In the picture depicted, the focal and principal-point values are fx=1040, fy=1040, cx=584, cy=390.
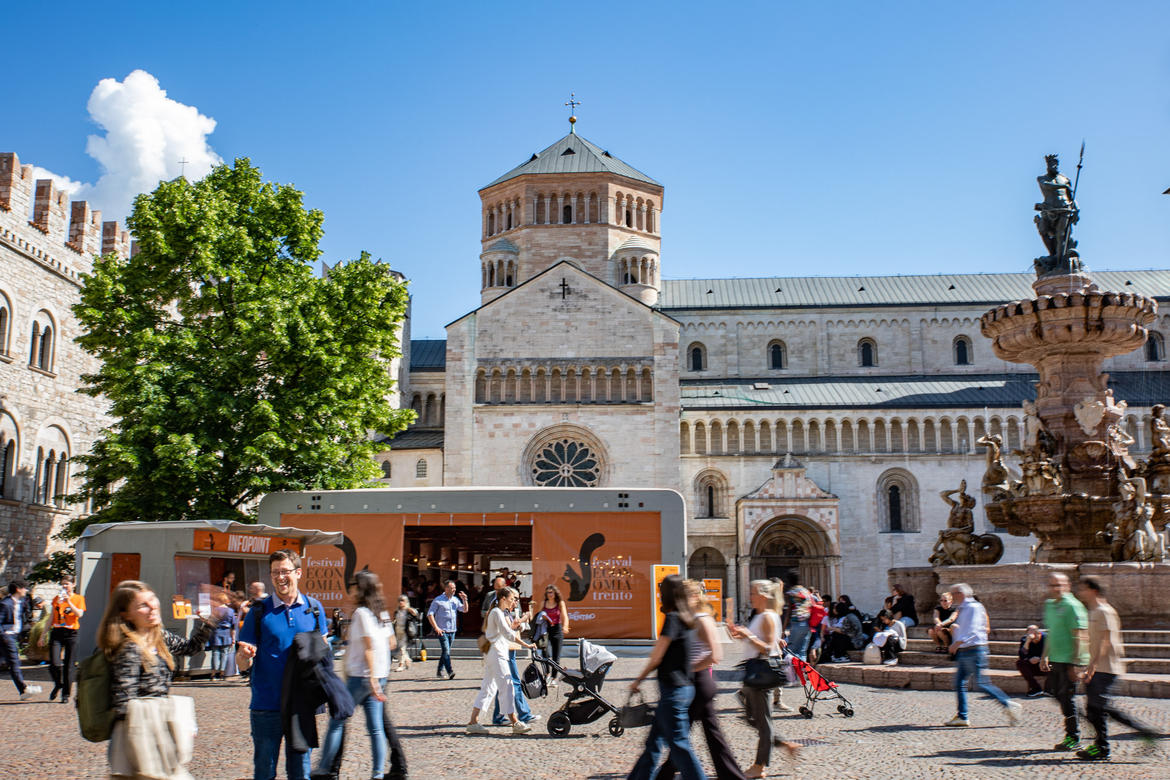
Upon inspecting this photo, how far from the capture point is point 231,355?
72.4 ft

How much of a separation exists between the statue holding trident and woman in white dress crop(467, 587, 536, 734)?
1240 centimetres

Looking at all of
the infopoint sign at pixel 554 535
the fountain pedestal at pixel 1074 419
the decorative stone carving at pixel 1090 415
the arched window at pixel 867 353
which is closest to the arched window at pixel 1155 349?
the arched window at pixel 867 353

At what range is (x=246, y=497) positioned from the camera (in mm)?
23141

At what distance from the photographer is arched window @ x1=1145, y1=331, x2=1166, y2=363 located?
50.5 metres

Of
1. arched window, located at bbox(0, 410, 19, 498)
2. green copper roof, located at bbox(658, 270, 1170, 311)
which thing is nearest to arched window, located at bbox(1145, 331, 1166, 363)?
green copper roof, located at bbox(658, 270, 1170, 311)

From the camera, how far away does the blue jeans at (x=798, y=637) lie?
11.8m

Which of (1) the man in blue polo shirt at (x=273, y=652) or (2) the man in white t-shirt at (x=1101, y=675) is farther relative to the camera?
(2) the man in white t-shirt at (x=1101, y=675)

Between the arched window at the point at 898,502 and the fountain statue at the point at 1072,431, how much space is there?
27208 mm

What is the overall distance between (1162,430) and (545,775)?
13687 millimetres

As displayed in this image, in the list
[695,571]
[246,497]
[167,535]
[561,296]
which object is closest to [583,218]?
[561,296]

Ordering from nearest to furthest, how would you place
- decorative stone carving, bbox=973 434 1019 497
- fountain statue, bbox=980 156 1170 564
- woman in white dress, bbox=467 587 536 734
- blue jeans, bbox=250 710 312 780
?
blue jeans, bbox=250 710 312 780
woman in white dress, bbox=467 587 536 734
fountain statue, bbox=980 156 1170 564
decorative stone carving, bbox=973 434 1019 497

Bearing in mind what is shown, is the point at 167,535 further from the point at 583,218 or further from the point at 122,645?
the point at 583,218

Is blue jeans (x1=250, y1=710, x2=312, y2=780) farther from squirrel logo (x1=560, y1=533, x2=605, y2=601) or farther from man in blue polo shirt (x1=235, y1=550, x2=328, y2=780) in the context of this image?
squirrel logo (x1=560, y1=533, x2=605, y2=601)

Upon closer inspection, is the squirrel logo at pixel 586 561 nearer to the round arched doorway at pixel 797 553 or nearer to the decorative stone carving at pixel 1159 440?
the decorative stone carving at pixel 1159 440
